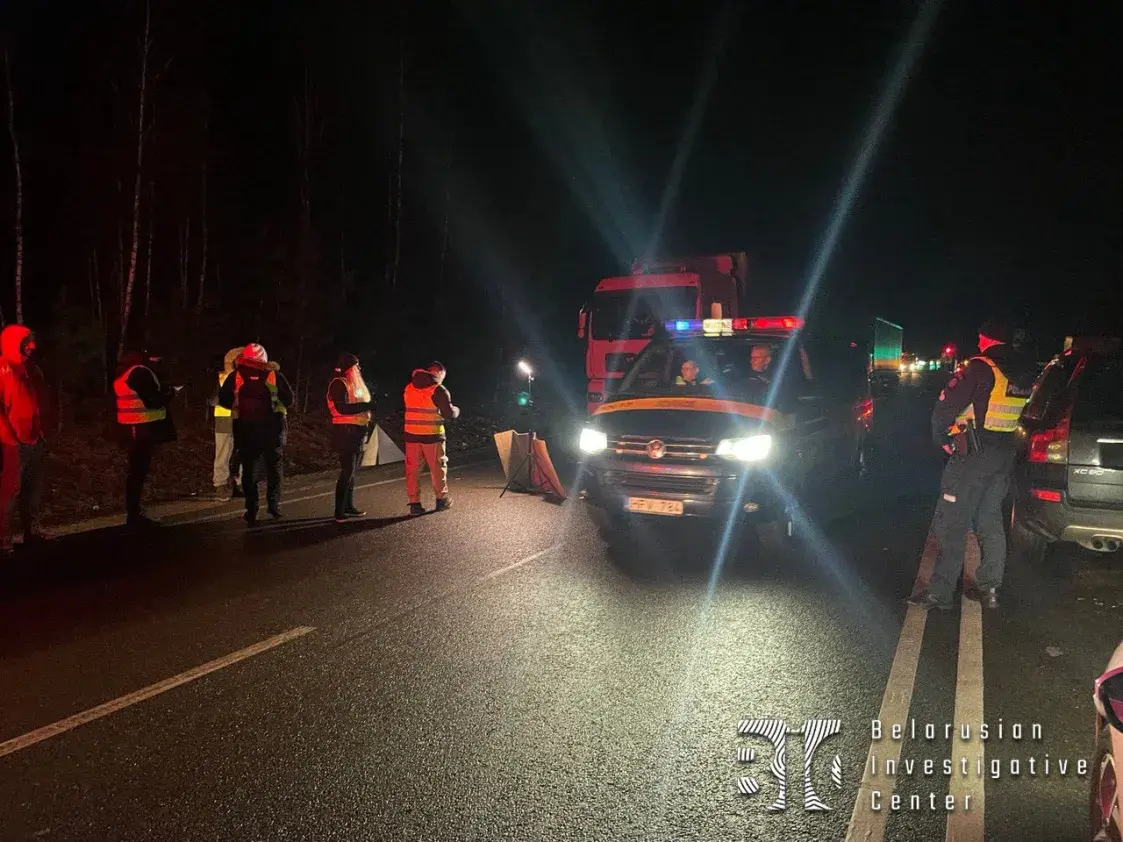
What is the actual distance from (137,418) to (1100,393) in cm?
863

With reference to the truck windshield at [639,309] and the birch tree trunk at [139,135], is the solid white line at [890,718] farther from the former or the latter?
the birch tree trunk at [139,135]

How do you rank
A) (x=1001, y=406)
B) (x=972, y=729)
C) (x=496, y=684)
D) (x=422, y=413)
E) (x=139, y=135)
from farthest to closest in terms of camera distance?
1. (x=139, y=135)
2. (x=422, y=413)
3. (x=1001, y=406)
4. (x=496, y=684)
5. (x=972, y=729)

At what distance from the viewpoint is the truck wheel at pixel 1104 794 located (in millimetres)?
2346

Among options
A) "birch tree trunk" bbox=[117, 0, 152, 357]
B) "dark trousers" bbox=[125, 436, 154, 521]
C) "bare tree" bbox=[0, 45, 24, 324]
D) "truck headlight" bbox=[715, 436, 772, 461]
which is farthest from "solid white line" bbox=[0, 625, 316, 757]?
"birch tree trunk" bbox=[117, 0, 152, 357]

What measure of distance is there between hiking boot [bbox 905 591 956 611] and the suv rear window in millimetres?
1849

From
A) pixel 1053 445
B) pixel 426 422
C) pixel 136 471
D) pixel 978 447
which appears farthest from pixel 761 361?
pixel 136 471

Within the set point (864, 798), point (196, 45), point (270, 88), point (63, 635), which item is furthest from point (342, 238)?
point (864, 798)

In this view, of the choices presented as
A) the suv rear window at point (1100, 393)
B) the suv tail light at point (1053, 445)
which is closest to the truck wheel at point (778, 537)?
the suv tail light at point (1053, 445)

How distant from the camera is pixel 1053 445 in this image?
21.3ft

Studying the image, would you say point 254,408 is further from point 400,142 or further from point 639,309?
point 400,142

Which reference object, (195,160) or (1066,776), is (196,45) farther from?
(1066,776)

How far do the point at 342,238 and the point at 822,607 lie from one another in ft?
A: 70.0

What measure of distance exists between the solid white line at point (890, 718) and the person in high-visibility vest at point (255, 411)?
6284mm

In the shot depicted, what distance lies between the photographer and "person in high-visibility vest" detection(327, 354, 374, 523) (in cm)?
860
